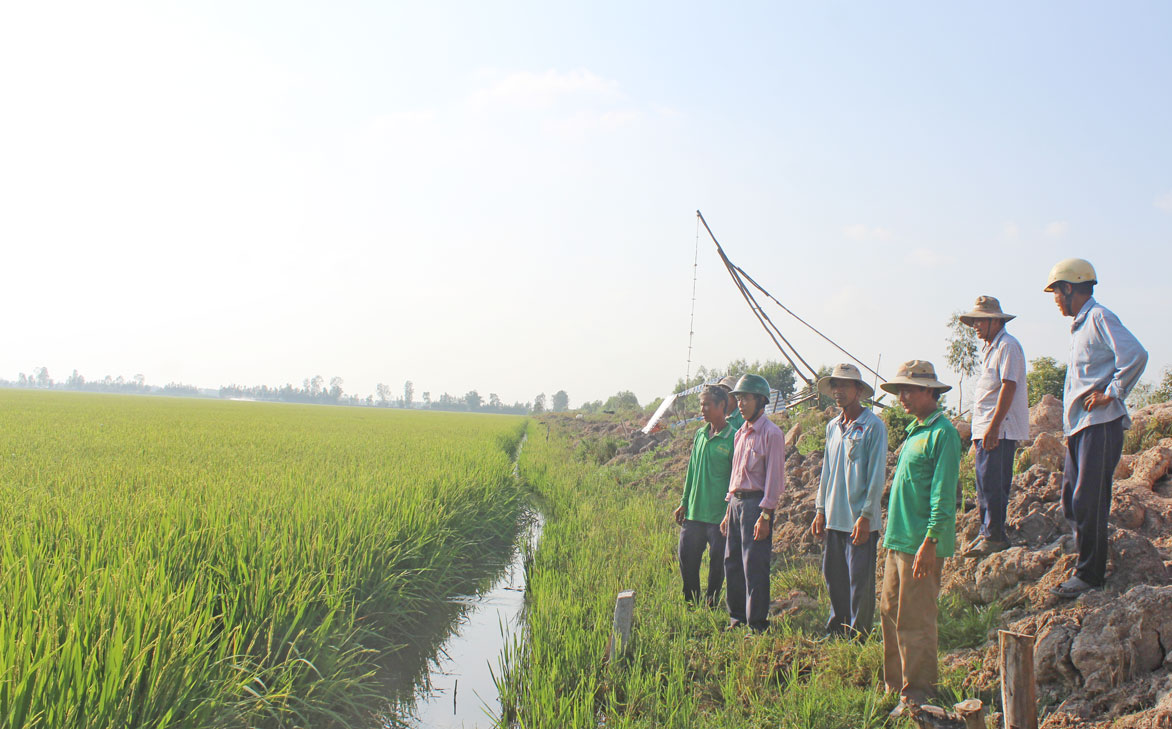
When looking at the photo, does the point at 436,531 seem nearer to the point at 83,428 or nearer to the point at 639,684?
A: the point at 639,684

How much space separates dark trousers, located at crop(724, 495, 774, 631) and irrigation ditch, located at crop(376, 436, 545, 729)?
1490mm

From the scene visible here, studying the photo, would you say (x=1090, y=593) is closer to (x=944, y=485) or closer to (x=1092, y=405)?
(x=1092, y=405)

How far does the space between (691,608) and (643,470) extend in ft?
26.0

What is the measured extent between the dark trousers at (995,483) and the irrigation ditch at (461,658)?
3.09m

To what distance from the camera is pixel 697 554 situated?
16.1 feet

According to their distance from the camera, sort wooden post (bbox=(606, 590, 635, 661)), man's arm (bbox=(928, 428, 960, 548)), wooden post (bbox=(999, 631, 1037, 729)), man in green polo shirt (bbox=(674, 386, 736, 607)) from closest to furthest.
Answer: wooden post (bbox=(999, 631, 1037, 729)) < man's arm (bbox=(928, 428, 960, 548)) < wooden post (bbox=(606, 590, 635, 661)) < man in green polo shirt (bbox=(674, 386, 736, 607))

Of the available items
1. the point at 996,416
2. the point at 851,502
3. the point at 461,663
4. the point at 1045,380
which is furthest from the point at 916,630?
the point at 1045,380

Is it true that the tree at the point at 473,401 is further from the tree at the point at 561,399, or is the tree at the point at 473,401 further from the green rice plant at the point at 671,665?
the green rice plant at the point at 671,665

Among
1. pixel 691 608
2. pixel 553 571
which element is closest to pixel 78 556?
pixel 553 571

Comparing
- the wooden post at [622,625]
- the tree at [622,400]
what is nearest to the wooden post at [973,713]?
the wooden post at [622,625]

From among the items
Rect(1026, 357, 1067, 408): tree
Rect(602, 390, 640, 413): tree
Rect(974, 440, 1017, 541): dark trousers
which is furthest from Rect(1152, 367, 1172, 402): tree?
Rect(602, 390, 640, 413): tree

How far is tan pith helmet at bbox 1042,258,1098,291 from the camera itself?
12.0 ft

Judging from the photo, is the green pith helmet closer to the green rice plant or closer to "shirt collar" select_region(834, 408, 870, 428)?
"shirt collar" select_region(834, 408, 870, 428)

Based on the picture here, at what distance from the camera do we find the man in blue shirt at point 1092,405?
3.44m
